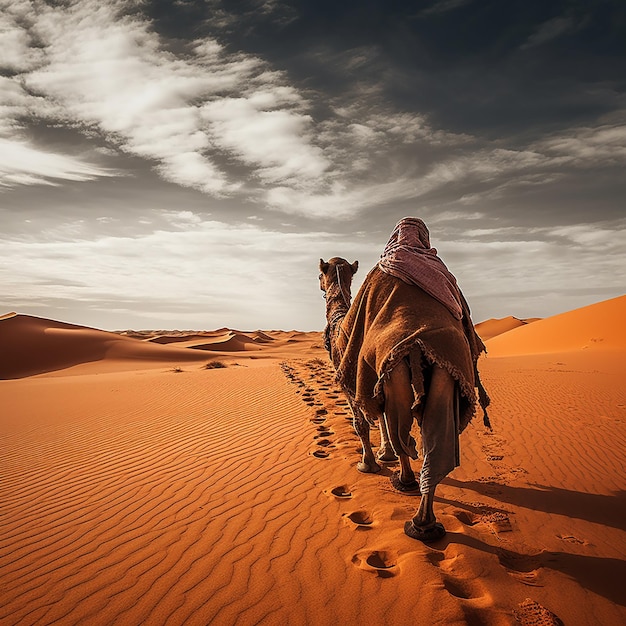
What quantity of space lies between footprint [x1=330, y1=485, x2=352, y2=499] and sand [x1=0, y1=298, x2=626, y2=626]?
0.03 metres

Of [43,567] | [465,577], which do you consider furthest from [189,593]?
[465,577]

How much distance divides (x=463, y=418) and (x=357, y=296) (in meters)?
1.56

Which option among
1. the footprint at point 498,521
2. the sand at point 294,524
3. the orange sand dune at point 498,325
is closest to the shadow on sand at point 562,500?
the sand at point 294,524

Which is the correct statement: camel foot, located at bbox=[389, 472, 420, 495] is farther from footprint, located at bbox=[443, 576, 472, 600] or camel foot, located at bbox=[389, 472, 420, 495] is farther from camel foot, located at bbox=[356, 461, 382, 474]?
footprint, located at bbox=[443, 576, 472, 600]

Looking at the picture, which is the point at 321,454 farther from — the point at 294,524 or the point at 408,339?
the point at 408,339

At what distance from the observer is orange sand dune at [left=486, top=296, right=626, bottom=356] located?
27953 mm

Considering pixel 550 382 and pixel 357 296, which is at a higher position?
pixel 357 296

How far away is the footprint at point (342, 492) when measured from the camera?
15.2 feet

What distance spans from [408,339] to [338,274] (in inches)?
116

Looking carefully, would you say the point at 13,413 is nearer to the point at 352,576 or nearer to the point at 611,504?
the point at 352,576

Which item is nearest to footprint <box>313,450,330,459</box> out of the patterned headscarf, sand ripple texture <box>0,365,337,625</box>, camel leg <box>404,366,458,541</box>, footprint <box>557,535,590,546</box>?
sand ripple texture <box>0,365,337,625</box>

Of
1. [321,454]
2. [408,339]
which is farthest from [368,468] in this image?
[408,339]

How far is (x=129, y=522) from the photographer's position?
424cm

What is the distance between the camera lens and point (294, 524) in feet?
13.2
